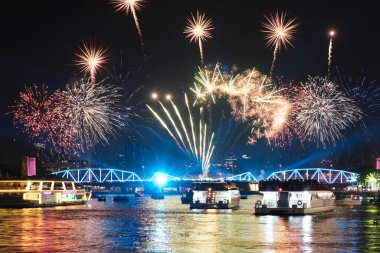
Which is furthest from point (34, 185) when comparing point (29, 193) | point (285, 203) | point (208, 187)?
point (285, 203)

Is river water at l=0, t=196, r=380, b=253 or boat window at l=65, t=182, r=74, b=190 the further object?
boat window at l=65, t=182, r=74, b=190

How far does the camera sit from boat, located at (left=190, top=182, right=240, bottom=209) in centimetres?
9831

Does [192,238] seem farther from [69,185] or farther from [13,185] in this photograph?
[69,185]

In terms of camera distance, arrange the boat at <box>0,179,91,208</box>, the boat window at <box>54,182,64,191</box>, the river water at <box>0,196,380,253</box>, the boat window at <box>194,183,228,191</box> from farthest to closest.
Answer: the boat window at <box>54,182,64,191</box>, the boat at <box>0,179,91,208</box>, the boat window at <box>194,183,228,191</box>, the river water at <box>0,196,380,253</box>

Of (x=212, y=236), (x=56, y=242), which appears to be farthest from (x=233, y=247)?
(x=56, y=242)

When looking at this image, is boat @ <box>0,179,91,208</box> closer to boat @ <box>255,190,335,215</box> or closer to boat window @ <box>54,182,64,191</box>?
boat window @ <box>54,182,64,191</box>

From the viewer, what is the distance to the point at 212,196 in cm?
9881

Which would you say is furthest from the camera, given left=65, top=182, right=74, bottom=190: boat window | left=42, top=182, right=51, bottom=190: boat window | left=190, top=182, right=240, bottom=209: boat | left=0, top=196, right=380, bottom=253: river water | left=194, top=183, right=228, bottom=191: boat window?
left=65, top=182, right=74, bottom=190: boat window

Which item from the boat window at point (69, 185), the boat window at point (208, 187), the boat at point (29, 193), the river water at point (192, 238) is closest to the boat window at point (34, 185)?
the boat at point (29, 193)

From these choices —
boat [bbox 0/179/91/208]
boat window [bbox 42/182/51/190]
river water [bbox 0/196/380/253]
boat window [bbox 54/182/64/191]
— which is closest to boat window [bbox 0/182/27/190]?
boat [bbox 0/179/91/208]

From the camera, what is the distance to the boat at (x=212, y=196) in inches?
3871

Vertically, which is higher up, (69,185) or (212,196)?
(69,185)

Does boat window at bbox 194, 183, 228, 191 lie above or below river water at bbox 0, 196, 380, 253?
above

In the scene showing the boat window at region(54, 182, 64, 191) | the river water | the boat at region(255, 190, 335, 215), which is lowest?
the river water
